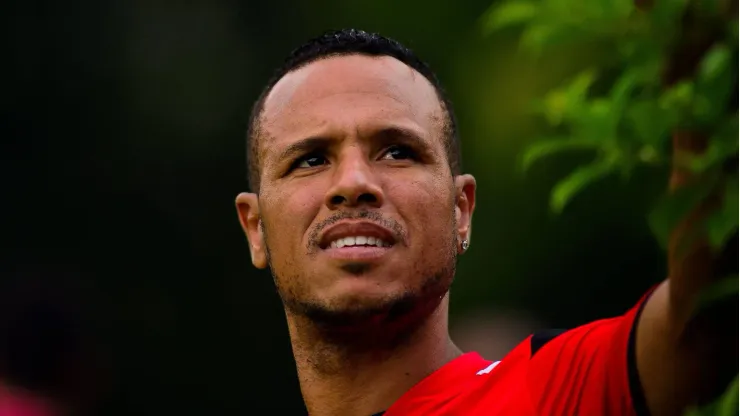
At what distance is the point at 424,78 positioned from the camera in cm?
423

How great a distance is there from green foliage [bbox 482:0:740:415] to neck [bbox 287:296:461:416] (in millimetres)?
1312

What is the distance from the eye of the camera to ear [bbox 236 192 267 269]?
13.8ft

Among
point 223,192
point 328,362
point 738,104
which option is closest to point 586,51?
point 223,192

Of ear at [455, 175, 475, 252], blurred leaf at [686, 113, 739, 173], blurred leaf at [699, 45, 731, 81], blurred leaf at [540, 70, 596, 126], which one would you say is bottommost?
blurred leaf at [686, 113, 739, 173]

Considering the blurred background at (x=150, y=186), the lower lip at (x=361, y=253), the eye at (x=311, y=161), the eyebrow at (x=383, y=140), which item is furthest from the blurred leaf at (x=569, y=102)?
the blurred background at (x=150, y=186)

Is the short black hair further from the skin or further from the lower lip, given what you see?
the lower lip

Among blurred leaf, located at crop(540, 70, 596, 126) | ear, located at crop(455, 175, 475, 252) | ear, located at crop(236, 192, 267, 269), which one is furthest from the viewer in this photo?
ear, located at crop(236, 192, 267, 269)

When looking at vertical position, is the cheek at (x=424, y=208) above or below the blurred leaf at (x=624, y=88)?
above

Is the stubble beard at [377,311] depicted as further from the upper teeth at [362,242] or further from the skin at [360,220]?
the upper teeth at [362,242]

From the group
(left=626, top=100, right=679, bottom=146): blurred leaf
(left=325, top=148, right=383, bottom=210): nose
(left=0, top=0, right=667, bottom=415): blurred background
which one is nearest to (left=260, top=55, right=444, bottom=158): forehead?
(left=325, top=148, right=383, bottom=210): nose

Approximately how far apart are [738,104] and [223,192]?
8.43 m

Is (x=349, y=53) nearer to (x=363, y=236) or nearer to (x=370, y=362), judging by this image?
(x=363, y=236)

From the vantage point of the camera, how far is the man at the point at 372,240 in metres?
3.65

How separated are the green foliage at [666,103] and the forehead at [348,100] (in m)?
1.31
